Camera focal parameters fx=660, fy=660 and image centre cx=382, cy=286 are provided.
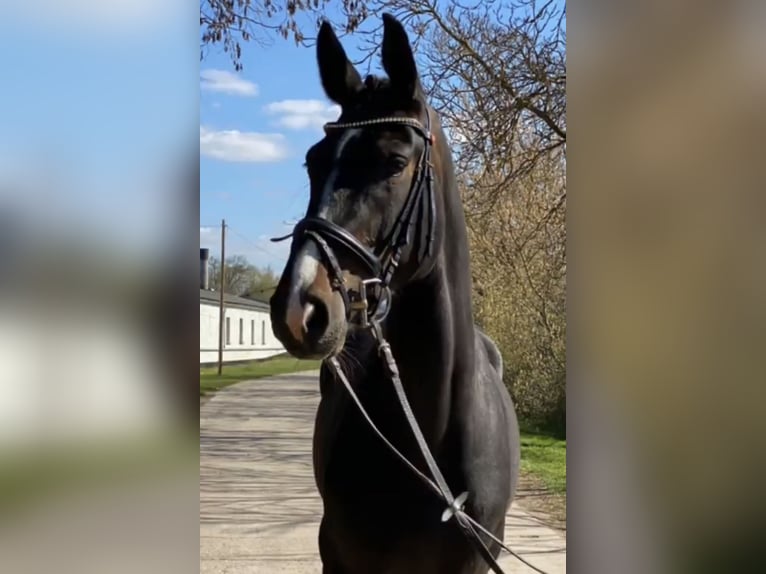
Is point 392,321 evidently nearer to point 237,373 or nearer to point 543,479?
point 543,479

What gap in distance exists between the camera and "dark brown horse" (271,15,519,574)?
1605mm

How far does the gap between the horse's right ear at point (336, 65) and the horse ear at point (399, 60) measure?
136 millimetres

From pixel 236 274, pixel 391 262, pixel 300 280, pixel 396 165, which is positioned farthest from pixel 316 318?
pixel 236 274

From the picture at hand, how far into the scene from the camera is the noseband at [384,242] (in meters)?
1.59

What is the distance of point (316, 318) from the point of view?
1.55m

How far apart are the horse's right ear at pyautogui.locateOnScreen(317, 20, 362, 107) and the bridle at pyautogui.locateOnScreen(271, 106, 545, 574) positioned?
0.21m

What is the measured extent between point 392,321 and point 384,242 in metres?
0.38

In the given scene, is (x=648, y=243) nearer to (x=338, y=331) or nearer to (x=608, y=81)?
(x=608, y=81)

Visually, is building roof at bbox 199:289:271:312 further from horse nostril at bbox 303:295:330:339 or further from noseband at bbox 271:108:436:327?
horse nostril at bbox 303:295:330:339

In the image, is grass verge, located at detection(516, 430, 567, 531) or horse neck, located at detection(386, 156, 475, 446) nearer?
horse neck, located at detection(386, 156, 475, 446)

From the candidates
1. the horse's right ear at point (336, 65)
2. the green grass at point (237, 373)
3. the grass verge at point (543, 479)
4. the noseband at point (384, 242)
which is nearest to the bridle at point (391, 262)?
the noseband at point (384, 242)

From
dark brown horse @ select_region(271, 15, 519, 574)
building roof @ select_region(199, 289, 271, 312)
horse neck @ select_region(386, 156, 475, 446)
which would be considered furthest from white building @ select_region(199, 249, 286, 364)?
horse neck @ select_region(386, 156, 475, 446)

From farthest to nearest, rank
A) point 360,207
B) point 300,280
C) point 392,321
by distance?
point 392,321, point 360,207, point 300,280

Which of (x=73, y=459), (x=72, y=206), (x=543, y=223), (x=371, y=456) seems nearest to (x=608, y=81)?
(x=72, y=206)
